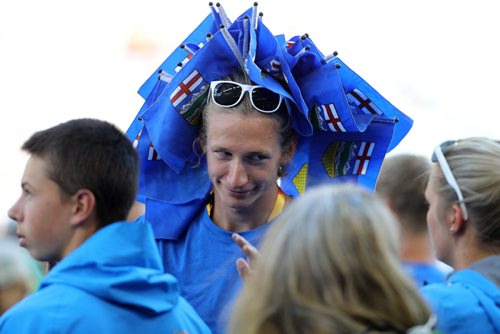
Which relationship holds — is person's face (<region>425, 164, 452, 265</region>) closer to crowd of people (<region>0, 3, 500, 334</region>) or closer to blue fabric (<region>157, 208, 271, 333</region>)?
crowd of people (<region>0, 3, 500, 334</region>)

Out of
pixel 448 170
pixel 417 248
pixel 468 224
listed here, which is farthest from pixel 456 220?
pixel 417 248

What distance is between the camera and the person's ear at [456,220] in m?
2.58

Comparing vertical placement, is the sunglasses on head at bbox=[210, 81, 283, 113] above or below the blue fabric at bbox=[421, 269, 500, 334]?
above

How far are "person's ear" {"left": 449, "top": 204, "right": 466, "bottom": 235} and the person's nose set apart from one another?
2.03 ft

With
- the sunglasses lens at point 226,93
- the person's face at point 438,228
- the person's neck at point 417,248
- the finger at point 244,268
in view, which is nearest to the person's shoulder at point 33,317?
the finger at point 244,268

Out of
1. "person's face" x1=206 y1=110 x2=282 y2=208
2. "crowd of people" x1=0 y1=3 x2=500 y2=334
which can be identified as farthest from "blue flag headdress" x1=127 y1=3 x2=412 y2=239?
"person's face" x1=206 y1=110 x2=282 y2=208

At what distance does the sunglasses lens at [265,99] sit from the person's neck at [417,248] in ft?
3.09

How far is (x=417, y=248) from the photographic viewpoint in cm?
354

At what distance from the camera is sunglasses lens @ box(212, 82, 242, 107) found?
9.37 feet

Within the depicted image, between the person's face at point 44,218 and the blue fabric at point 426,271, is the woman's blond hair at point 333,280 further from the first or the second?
the blue fabric at point 426,271

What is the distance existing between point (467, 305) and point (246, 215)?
793 millimetres

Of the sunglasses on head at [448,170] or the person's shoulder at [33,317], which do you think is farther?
the sunglasses on head at [448,170]

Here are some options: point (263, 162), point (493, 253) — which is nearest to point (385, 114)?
point (263, 162)

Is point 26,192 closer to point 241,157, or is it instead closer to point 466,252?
point 241,157
